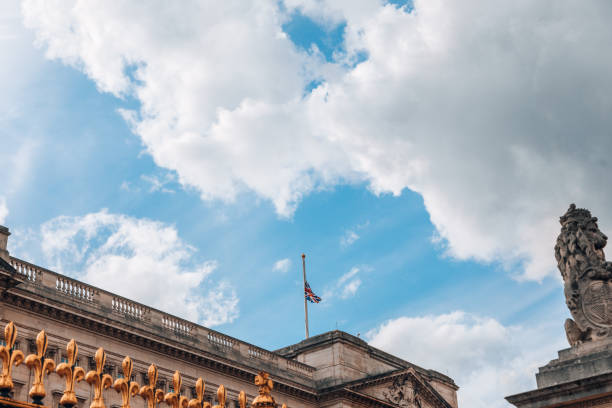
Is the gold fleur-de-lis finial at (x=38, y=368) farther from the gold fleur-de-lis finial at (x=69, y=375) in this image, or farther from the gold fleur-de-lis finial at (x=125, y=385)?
the gold fleur-de-lis finial at (x=125, y=385)

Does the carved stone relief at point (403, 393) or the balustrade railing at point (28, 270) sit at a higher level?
the carved stone relief at point (403, 393)

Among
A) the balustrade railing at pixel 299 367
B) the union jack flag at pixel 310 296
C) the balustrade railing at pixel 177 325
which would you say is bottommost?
the balustrade railing at pixel 177 325

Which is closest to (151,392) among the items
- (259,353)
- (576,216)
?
(576,216)

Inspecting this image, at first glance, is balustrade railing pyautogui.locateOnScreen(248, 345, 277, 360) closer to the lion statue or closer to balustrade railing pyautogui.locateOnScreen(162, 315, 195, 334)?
balustrade railing pyautogui.locateOnScreen(162, 315, 195, 334)

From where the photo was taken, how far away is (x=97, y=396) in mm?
8320

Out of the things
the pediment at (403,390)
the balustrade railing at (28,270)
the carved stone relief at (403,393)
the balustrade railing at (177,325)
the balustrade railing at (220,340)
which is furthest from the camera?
the carved stone relief at (403,393)

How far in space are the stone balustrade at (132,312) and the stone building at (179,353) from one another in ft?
0.17

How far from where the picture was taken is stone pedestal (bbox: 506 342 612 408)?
1327cm

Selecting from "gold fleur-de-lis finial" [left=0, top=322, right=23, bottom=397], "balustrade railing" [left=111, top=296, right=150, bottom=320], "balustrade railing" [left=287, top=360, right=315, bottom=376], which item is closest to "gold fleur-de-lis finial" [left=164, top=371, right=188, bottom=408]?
"gold fleur-de-lis finial" [left=0, top=322, right=23, bottom=397]

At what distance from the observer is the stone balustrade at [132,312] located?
126ft

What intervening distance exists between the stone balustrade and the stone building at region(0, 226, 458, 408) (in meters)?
0.05

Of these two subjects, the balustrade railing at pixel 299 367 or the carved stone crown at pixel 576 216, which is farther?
the balustrade railing at pixel 299 367

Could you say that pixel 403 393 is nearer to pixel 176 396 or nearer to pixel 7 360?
pixel 176 396

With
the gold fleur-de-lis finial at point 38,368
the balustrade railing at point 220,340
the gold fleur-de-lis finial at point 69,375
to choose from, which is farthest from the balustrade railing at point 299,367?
the gold fleur-de-lis finial at point 38,368
